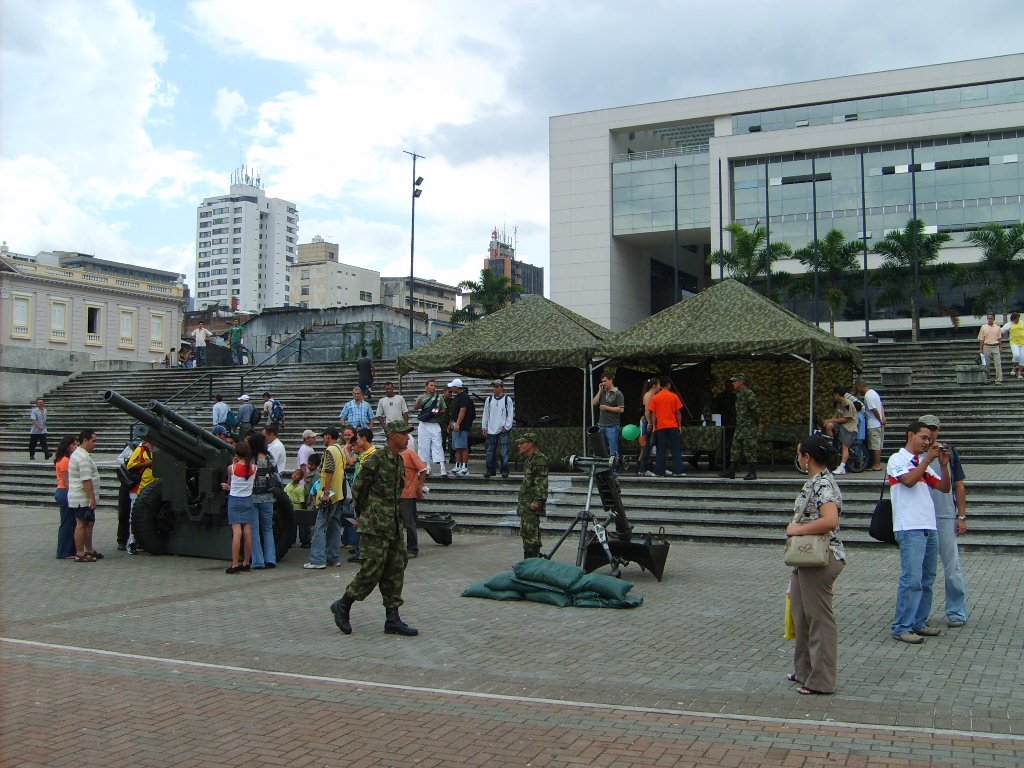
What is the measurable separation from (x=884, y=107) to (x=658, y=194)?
15.4 m

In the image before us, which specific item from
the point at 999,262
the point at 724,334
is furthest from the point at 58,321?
the point at 724,334

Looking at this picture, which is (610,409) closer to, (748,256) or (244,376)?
(244,376)

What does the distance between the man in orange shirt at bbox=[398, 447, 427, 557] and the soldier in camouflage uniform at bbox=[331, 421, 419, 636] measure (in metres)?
3.36

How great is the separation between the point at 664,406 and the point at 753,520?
2796mm

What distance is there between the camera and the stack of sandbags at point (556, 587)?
924cm

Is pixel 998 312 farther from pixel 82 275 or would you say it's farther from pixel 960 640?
pixel 82 275

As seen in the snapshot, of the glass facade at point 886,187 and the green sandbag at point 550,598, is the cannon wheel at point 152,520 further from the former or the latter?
the glass facade at point 886,187

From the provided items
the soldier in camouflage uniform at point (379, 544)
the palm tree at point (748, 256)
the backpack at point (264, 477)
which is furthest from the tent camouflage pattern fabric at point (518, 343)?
the palm tree at point (748, 256)

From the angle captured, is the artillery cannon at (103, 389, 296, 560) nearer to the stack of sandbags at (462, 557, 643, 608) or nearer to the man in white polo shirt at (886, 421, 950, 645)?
the stack of sandbags at (462, 557, 643, 608)

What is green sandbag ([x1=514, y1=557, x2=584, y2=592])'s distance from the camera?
9445 mm

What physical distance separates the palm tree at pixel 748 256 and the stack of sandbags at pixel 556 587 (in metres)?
41.5

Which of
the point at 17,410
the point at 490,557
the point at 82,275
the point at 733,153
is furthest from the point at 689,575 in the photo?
the point at 82,275

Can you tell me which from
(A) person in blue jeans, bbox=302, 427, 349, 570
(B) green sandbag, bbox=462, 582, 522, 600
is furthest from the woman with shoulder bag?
(A) person in blue jeans, bbox=302, 427, 349, 570

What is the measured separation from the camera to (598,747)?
5.32m
